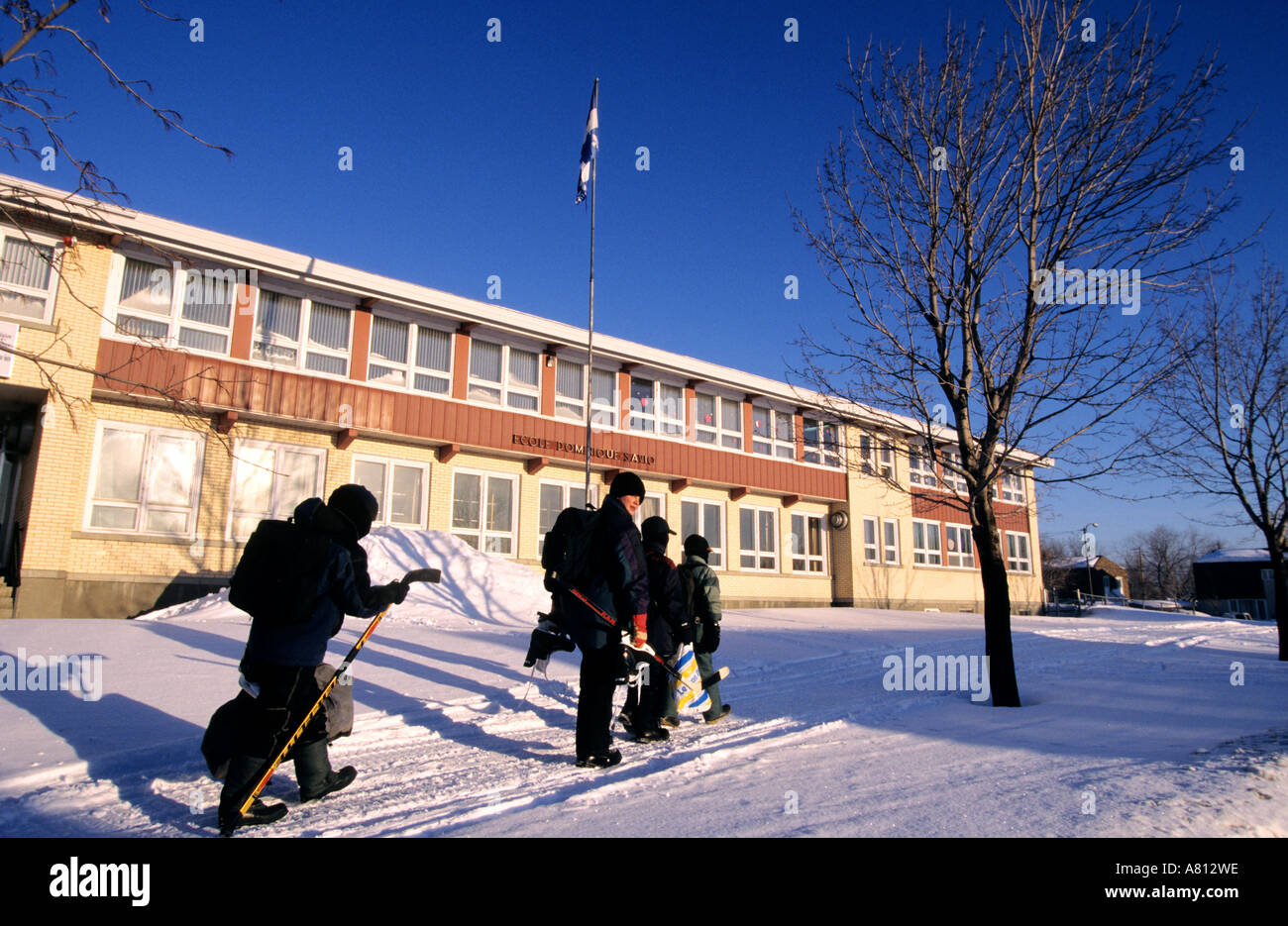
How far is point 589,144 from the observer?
59.3 ft

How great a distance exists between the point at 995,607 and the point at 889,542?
65.5 ft

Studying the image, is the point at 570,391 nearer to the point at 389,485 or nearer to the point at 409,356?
the point at 409,356

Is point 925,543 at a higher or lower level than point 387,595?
higher

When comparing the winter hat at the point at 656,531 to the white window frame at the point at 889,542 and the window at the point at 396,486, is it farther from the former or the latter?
the white window frame at the point at 889,542

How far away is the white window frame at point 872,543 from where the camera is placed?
25781 millimetres

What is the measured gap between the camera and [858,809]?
3.72 metres

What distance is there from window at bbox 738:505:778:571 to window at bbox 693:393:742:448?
213 centimetres

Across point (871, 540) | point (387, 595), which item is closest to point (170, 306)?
point (387, 595)

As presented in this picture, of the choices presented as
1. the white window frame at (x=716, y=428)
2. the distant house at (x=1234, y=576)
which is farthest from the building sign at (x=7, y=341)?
the distant house at (x=1234, y=576)

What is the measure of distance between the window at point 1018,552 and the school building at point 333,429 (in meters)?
9.98

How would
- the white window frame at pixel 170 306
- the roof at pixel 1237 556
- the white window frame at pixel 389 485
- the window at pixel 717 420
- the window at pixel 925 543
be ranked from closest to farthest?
the white window frame at pixel 170 306 < the white window frame at pixel 389 485 < the window at pixel 717 420 < the window at pixel 925 543 < the roof at pixel 1237 556
